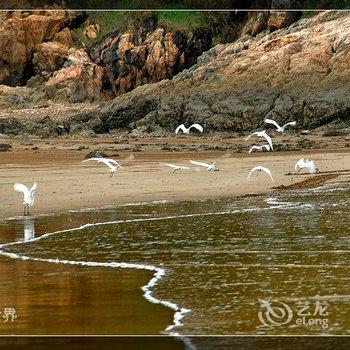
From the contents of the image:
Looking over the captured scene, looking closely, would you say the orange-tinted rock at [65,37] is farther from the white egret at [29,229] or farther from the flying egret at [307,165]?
the white egret at [29,229]

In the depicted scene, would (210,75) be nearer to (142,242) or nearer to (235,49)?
(235,49)

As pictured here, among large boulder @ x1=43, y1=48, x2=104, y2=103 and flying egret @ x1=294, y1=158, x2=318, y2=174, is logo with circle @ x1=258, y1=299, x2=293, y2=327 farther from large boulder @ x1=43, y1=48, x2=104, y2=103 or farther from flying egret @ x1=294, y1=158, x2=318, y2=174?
large boulder @ x1=43, y1=48, x2=104, y2=103

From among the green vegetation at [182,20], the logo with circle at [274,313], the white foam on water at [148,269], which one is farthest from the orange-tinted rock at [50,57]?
the logo with circle at [274,313]

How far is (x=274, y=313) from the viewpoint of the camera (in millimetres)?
6367

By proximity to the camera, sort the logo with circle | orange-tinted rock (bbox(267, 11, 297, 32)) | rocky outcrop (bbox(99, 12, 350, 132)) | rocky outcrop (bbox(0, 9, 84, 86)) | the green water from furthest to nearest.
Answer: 1. rocky outcrop (bbox(0, 9, 84, 86))
2. orange-tinted rock (bbox(267, 11, 297, 32))
3. rocky outcrop (bbox(99, 12, 350, 132))
4. the green water
5. the logo with circle

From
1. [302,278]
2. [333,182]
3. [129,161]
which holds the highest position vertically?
[129,161]

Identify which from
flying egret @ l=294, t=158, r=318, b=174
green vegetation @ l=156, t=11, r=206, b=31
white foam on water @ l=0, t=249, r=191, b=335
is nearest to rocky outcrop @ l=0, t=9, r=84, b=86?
green vegetation @ l=156, t=11, r=206, b=31

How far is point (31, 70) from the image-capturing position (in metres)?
43.9

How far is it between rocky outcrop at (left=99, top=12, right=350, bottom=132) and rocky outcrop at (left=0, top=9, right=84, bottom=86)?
10276 millimetres

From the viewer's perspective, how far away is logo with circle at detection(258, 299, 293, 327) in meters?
5.96

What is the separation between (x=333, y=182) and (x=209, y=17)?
2628 centimetres

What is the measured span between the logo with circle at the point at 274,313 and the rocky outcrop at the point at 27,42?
121 ft

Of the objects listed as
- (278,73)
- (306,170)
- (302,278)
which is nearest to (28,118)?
(278,73)

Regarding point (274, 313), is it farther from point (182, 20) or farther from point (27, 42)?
point (27, 42)
